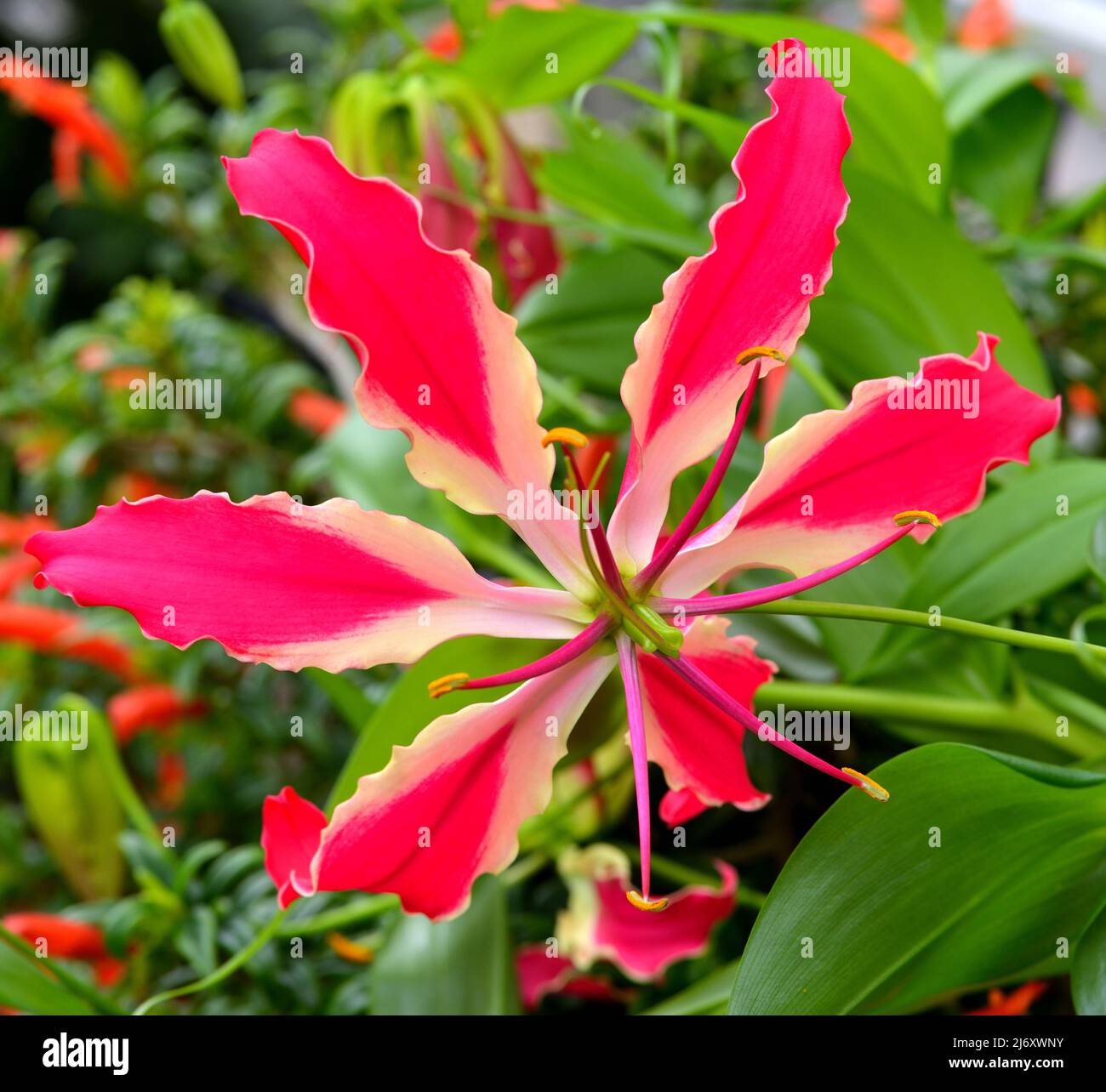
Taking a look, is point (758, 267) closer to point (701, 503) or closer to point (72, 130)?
point (701, 503)

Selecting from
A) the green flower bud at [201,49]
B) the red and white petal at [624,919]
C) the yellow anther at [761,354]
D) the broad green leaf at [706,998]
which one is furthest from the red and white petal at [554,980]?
the green flower bud at [201,49]

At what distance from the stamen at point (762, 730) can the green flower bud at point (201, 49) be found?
76cm

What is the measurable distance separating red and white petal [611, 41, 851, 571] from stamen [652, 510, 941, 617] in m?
0.06

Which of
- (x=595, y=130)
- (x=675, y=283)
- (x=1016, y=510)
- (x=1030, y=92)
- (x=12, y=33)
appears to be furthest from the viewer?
(x=12, y=33)

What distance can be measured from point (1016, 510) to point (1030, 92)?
0.47 m

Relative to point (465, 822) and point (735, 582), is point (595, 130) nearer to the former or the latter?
point (735, 582)

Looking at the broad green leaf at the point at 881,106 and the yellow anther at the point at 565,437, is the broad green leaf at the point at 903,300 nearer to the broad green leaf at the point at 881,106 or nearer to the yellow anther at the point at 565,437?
the broad green leaf at the point at 881,106

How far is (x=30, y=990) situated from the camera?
0.50 meters

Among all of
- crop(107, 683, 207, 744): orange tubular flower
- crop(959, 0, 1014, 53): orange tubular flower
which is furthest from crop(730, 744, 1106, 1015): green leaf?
crop(959, 0, 1014, 53): orange tubular flower

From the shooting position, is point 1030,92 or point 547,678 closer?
point 547,678

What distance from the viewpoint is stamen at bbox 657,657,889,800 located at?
354 mm

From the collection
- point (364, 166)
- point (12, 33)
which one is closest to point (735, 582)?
point (364, 166)

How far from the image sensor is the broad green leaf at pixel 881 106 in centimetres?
57

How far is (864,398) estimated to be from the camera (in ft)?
1.21
